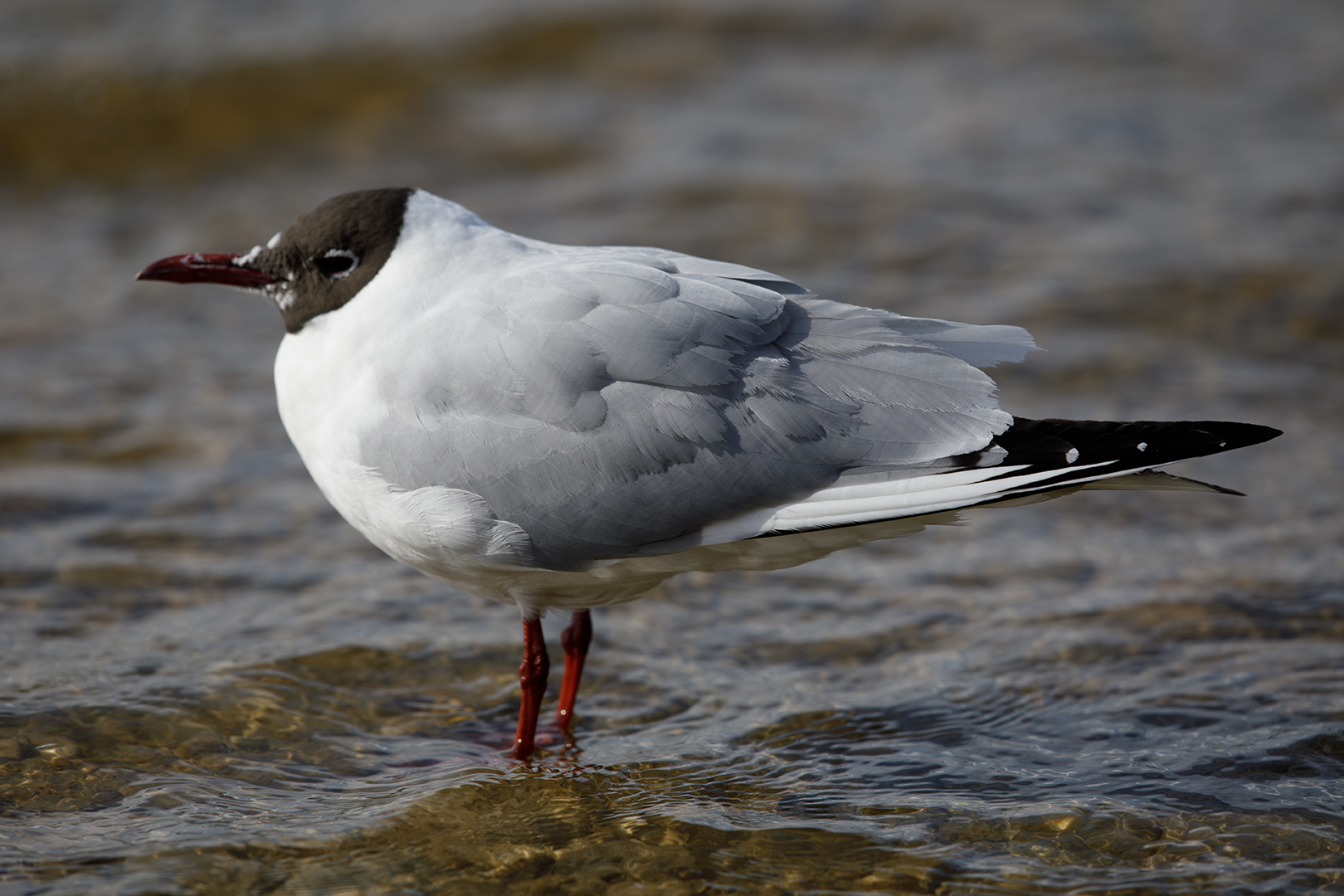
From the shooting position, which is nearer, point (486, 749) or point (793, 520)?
point (793, 520)

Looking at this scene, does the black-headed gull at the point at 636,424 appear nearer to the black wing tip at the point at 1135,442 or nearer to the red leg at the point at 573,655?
the black wing tip at the point at 1135,442

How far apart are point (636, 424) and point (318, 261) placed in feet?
3.75

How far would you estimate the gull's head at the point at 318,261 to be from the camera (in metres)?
4.00

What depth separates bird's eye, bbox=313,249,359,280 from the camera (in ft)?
13.2

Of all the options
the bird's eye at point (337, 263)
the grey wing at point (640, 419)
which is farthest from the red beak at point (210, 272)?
the grey wing at point (640, 419)

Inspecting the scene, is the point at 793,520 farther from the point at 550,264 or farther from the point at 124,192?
the point at 124,192

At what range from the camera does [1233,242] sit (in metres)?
7.91

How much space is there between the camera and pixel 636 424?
3605 millimetres

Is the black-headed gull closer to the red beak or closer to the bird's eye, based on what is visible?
the bird's eye

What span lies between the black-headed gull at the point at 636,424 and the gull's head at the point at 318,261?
0.12 metres

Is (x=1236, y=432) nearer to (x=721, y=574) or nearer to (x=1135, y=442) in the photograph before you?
(x=1135, y=442)

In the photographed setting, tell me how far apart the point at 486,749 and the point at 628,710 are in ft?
1.67

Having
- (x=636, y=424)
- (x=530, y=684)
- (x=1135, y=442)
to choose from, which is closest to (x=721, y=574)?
(x=530, y=684)

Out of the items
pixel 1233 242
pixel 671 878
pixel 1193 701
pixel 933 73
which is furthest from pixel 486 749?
pixel 933 73
